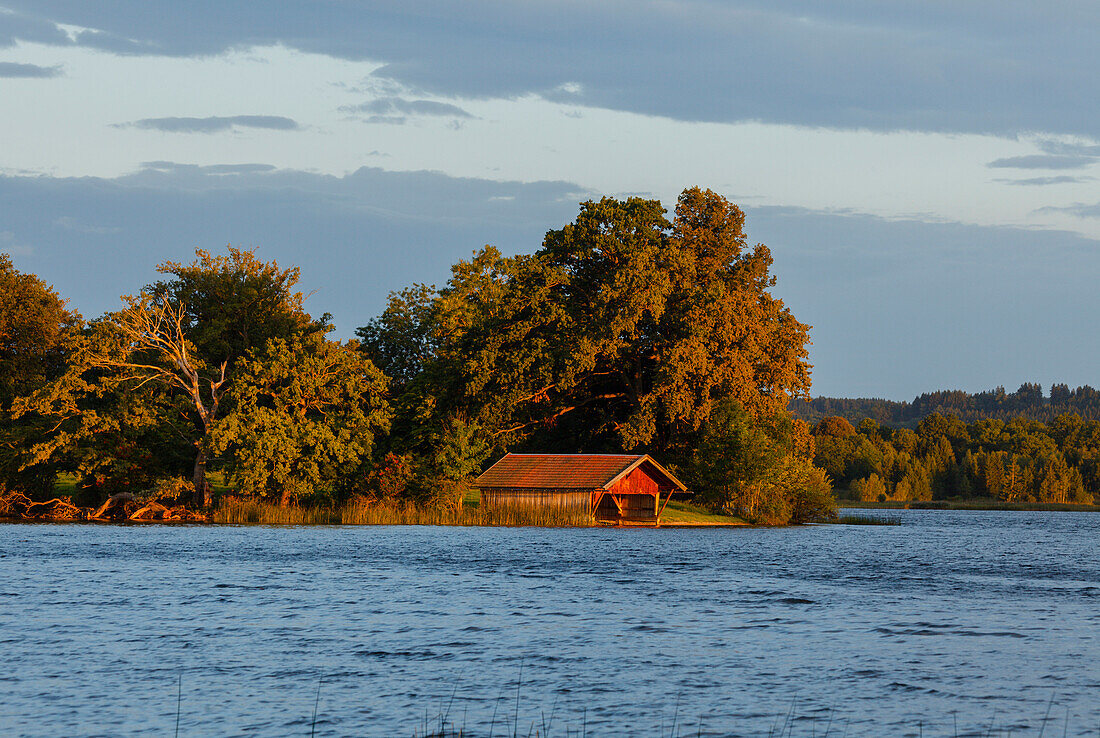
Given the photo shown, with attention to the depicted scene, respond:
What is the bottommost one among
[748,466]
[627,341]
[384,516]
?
[384,516]

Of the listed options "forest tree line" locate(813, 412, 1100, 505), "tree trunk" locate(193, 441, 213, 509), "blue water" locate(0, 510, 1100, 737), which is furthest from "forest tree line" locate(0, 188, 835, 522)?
"forest tree line" locate(813, 412, 1100, 505)

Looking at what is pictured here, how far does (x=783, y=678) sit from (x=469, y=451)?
47.1m

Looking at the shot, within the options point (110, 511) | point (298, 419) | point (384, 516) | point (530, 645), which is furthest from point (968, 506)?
point (530, 645)

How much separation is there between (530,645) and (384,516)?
41.6 m

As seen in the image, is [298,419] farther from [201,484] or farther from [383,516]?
[383,516]

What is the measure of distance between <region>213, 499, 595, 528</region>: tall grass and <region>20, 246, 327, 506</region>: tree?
10.4ft

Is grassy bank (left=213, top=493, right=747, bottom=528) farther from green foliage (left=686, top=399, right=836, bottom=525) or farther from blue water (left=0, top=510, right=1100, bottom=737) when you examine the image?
blue water (left=0, top=510, right=1100, bottom=737)

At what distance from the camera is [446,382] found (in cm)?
7012

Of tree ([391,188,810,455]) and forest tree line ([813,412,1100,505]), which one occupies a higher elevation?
tree ([391,188,810,455])

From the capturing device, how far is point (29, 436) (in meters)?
60.5

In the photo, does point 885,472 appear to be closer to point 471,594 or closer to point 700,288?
point 700,288

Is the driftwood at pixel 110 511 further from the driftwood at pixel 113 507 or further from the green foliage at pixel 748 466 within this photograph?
the green foliage at pixel 748 466

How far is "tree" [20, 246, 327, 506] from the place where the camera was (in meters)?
60.7

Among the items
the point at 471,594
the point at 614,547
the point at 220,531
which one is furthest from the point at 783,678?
the point at 220,531
